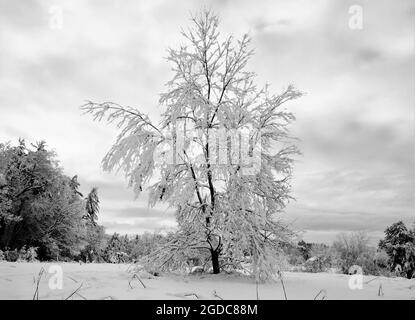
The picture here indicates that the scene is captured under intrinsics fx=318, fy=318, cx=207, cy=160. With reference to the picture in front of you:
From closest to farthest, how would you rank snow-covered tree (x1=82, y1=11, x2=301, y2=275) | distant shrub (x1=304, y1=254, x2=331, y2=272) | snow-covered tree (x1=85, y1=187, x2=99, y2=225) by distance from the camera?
snow-covered tree (x1=82, y1=11, x2=301, y2=275)
distant shrub (x1=304, y1=254, x2=331, y2=272)
snow-covered tree (x1=85, y1=187, x2=99, y2=225)

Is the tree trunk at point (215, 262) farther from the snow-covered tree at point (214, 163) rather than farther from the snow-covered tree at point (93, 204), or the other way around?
the snow-covered tree at point (93, 204)

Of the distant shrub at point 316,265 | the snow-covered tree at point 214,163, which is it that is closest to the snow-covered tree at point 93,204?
the distant shrub at point 316,265

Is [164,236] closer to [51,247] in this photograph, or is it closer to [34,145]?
[51,247]

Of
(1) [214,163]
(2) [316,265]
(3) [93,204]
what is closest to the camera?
(1) [214,163]

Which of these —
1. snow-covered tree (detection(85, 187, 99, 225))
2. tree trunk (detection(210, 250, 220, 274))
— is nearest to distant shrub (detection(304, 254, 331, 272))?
tree trunk (detection(210, 250, 220, 274))

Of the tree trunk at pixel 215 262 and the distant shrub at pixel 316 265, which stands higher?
the tree trunk at pixel 215 262

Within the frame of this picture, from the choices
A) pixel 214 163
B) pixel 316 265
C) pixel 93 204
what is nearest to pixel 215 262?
pixel 214 163

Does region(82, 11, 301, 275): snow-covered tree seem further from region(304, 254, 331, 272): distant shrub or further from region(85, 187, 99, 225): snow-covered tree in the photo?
region(85, 187, 99, 225): snow-covered tree

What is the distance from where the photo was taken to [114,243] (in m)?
55.1

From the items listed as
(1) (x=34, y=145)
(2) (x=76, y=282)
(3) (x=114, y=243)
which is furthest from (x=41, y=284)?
(3) (x=114, y=243)

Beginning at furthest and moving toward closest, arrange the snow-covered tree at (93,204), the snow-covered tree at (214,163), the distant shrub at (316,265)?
1. the snow-covered tree at (93,204)
2. the distant shrub at (316,265)
3. the snow-covered tree at (214,163)

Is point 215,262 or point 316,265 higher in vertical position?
point 215,262

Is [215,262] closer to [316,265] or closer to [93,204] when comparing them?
[316,265]
